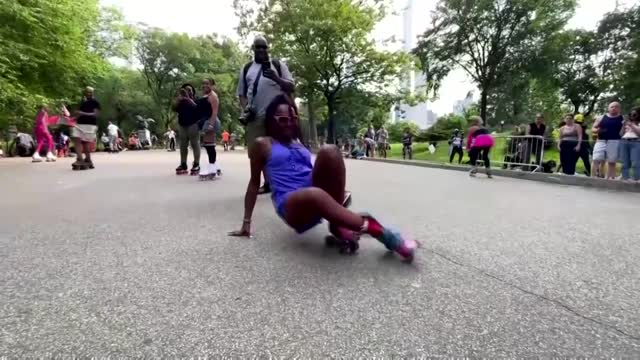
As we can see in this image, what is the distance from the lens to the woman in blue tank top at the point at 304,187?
280 cm

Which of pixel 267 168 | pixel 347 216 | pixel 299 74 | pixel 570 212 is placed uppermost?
pixel 299 74

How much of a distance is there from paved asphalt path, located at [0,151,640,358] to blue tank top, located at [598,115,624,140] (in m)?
5.26

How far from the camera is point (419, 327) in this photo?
1951 mm

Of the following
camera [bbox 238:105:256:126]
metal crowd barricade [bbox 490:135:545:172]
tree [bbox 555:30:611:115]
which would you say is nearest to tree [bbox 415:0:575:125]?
tree [bbox 555:30:611:115]

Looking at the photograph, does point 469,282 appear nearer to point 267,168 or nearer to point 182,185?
point 267,168

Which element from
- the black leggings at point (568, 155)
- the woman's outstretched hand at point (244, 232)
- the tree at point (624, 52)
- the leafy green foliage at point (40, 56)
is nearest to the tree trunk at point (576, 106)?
the tree at point (624, 52)

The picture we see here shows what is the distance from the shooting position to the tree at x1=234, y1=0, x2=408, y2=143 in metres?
26.2

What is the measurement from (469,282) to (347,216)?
0.85m

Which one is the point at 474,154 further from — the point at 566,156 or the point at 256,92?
the point at 256,92

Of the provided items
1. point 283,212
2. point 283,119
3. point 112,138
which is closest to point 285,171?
point 283,212

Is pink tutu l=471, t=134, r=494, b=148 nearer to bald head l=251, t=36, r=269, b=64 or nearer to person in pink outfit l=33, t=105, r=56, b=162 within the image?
bald head l=251, t=36, r=269, b=64

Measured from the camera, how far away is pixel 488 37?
94.8 feet

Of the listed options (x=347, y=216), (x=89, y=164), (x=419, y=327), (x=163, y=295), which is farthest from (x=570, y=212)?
(x=89, y=164)

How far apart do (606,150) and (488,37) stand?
22592 millimetres
